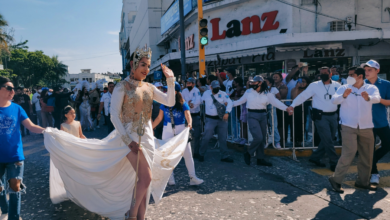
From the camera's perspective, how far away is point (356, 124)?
4785mm

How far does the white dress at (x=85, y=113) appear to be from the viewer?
1322cm

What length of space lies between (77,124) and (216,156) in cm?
360

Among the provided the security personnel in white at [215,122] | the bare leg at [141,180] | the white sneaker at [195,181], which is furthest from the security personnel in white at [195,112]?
the bare leg at [141,180]

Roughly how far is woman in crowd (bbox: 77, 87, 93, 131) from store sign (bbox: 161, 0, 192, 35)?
10.5 m

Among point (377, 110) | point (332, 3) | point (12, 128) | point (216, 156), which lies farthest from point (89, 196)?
point (332, 3)

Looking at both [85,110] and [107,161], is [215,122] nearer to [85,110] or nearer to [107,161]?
[107,161]

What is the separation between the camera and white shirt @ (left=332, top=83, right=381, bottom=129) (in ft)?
15.5

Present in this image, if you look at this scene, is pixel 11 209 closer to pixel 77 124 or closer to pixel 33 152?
pixel 77 124

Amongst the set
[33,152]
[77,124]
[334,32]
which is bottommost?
[33,152]

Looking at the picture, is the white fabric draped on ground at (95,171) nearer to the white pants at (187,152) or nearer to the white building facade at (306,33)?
the white pants at (187,152)

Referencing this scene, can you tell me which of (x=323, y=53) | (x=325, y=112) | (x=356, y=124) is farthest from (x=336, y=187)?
(x=323, y=53)

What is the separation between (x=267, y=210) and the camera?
4.18 metres

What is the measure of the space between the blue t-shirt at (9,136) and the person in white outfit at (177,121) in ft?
7.08

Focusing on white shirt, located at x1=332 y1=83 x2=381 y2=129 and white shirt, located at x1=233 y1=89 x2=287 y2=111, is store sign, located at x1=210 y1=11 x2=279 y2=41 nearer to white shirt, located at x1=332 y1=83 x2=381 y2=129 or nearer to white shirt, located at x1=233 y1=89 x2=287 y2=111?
white shirt, located at x1=233 y1=89 x2=287 y2=111
